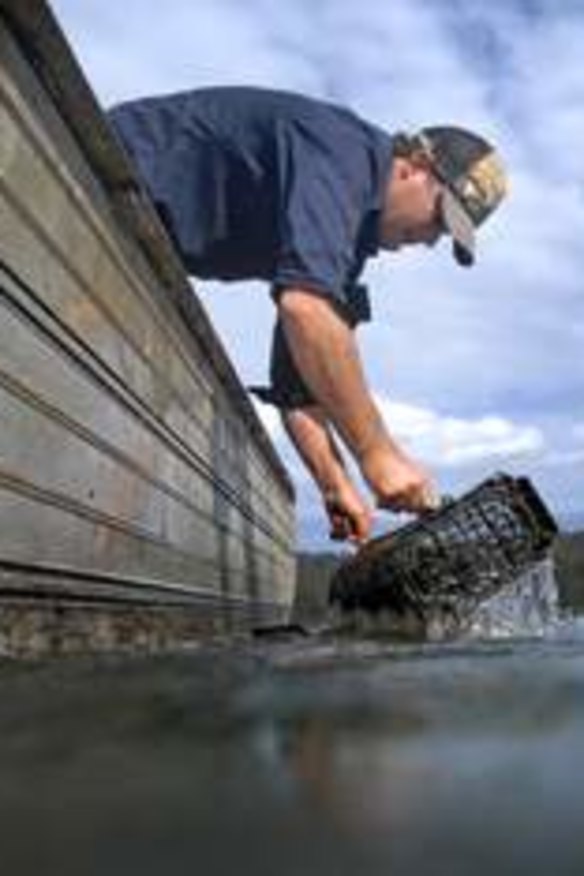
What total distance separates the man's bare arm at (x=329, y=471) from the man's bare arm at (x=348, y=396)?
211cm

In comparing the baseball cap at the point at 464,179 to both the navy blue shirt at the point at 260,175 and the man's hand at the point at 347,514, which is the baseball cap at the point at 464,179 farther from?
the man's hand at the point at 347,514

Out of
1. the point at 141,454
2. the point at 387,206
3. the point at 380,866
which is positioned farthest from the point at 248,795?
the point at 387,206

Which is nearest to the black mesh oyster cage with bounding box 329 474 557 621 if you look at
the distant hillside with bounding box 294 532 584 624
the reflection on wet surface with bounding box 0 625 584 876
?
the reflection on wet surface with bounding box 0 625 584 876

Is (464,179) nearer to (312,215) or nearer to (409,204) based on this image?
(409,204)

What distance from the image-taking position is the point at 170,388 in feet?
25.6

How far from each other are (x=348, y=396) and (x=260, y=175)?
129cm

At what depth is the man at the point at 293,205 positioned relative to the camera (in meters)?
8.16

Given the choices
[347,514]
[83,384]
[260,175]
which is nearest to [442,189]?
[260,175]

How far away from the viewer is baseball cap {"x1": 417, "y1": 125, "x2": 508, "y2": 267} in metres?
9.91

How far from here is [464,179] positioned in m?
10.2

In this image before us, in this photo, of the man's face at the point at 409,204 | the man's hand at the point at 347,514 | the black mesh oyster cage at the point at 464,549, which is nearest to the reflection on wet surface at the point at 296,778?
the black mesh oyster cage at the point at 464,549

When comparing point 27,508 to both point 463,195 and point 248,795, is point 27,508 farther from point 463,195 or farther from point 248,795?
point 463,195

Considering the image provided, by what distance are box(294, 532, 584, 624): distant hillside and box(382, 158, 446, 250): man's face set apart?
11.9 metres

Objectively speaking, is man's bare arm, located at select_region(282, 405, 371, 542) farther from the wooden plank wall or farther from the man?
the man
